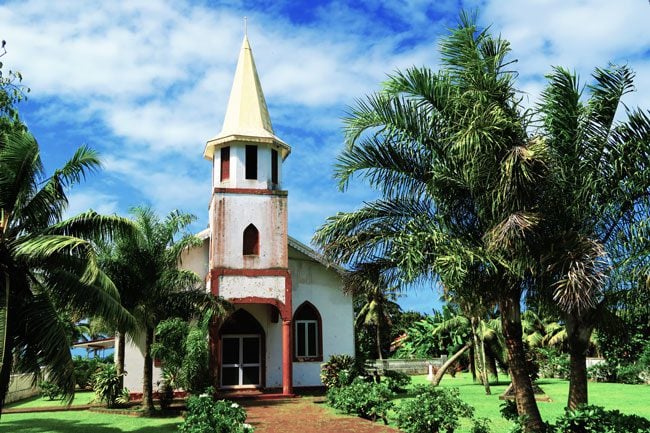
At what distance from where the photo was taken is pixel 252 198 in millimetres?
22281

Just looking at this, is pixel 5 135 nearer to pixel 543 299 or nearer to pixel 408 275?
pixel 408 275

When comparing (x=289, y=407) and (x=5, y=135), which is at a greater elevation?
(x=5, y=135)

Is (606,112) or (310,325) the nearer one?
(606,112)

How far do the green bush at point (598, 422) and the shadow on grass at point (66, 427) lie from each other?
8.49m

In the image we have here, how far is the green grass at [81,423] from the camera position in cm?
1428

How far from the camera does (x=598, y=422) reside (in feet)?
30.2

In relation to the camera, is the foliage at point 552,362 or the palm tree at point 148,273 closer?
the palm tree at point 148,273

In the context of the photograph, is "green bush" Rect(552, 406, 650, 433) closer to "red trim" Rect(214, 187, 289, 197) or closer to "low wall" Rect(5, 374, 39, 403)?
"red trim" Rect(214, 187, 289, 197)

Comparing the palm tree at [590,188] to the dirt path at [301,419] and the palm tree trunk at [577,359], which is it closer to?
the palm tree trunk at [577,359]

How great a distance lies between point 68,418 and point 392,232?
10.6 meters

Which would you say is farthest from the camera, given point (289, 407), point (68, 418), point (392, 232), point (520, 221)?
point (289, 407)

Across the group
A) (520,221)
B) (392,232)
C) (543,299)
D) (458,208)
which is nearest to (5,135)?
(392,232)

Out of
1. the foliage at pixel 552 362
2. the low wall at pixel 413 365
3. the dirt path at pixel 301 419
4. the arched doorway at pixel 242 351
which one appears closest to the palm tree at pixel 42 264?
the dirt path at pixel 301 419

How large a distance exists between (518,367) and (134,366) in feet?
49.7
